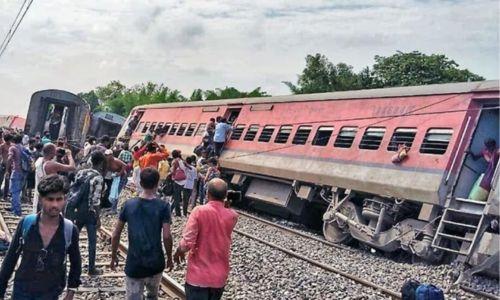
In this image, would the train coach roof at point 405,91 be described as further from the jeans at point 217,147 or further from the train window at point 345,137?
the jeans at point 217,147

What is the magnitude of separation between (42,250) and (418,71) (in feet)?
153

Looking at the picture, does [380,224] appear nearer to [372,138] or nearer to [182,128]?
[372,138]

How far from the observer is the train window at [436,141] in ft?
35.6

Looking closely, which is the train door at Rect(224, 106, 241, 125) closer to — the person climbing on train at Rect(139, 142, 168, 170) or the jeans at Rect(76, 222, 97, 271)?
the person climbing on train at Rect(139, 142, 168, 170)

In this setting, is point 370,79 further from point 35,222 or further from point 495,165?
point 35,222


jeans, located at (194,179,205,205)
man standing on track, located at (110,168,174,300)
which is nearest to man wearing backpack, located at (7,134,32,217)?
jeans, located at (194,179,205,205)

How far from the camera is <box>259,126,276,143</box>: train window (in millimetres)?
16125

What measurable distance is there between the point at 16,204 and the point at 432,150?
7.93 metres

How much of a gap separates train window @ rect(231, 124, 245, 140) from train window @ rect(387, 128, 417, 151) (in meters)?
6.25

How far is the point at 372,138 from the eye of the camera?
12.6 m

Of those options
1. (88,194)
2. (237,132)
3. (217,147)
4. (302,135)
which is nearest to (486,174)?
(302,135)

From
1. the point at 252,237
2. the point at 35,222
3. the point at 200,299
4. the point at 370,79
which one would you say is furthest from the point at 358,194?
the point at 370,79

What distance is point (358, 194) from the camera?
1280 centimetres

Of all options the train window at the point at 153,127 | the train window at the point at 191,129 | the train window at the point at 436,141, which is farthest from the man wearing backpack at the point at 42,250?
the train window at the point at 153,127
